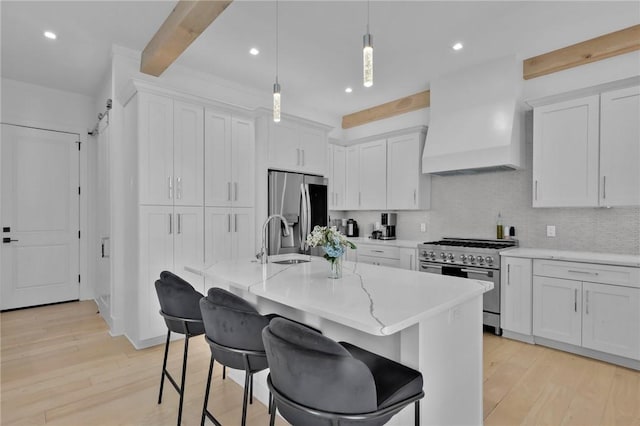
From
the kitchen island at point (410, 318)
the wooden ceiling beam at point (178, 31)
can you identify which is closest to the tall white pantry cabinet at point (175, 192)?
the wooden ceiling beam at point (178, 31)

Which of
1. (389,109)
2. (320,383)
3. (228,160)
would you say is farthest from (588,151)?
(228,160)

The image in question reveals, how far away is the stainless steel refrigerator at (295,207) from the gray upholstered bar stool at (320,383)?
8.96 feet

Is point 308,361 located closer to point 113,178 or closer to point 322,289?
point 322,289

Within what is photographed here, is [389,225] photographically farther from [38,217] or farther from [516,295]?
[38,217]

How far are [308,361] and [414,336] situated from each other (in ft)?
1.88

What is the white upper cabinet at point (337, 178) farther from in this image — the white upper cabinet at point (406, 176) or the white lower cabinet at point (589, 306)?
the white lower cabinet at point (589, 306)

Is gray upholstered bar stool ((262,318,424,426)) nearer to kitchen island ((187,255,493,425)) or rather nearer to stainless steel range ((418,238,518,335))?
kitchen island ((187,255,493,425))

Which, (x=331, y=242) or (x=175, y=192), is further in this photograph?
(x=175, y=192)

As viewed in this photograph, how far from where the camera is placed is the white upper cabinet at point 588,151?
291cm

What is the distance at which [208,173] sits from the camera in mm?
3547

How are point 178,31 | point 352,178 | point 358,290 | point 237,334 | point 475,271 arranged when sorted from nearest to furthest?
point 237,334, point 358,290, point 178,31, point 475,271, point 352,178

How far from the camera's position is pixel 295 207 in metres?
4.14

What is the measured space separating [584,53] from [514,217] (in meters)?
1.75

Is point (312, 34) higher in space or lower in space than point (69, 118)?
higher
